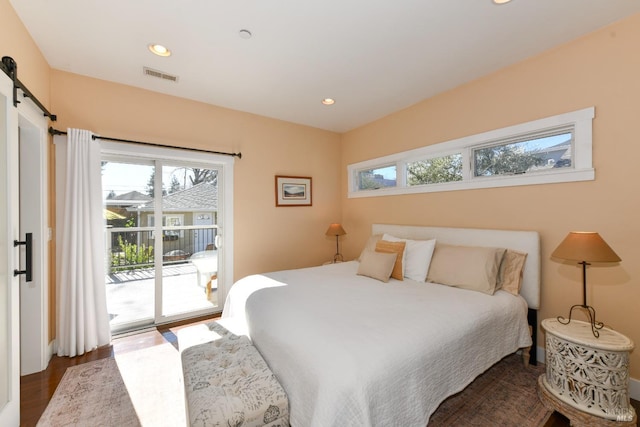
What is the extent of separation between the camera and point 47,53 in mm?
2416

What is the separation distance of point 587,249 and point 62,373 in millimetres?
4175

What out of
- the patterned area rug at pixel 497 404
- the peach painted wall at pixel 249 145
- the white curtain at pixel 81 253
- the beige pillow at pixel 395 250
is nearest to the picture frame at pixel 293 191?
the peach painted wall at pixel 249 145

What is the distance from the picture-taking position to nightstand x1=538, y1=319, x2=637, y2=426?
161cm

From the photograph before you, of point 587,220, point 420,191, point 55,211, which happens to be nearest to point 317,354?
point 587,220

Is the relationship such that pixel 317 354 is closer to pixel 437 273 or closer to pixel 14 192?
pixel 437 273

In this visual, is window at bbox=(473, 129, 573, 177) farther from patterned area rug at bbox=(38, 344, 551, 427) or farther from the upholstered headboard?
patterned area rug at bbox=(38, 344, 551, 427)

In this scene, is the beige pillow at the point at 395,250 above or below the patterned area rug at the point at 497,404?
above

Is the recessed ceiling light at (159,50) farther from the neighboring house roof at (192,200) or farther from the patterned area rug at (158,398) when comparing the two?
the patterned area rug at (158,398)

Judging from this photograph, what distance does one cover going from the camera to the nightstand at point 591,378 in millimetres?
1606

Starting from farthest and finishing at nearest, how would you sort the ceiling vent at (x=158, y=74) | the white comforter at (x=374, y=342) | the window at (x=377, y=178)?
the window at (x=377, y=178)
the ceiling vent at (x=158, y=74)
the white comforter at (x=374, y=342)

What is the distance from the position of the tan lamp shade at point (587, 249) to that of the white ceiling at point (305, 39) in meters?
1.61

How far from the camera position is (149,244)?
10.8 feet

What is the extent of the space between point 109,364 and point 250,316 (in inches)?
59.3

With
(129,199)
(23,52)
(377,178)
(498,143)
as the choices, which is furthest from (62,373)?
(498,143)
